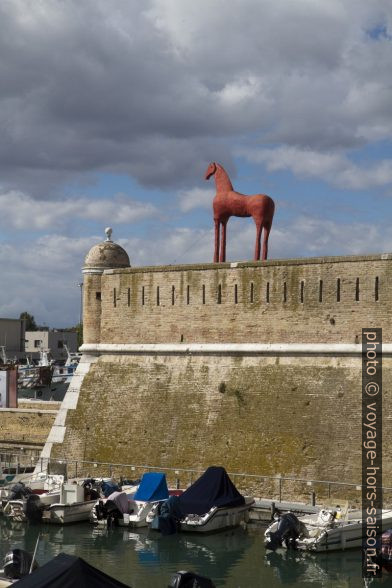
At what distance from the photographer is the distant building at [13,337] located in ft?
365

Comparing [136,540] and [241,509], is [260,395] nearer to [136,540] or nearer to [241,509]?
[241,509]

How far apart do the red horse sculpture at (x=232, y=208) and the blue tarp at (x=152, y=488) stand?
8.11 meters

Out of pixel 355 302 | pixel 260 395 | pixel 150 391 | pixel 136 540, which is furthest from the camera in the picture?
pixel 150 391

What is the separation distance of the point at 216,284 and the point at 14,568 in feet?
45.2

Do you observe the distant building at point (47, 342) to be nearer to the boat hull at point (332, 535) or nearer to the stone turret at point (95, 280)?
the stone turret at point (95, 280)

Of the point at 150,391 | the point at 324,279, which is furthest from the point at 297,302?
the point at 150,391

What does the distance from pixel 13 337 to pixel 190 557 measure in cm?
9485

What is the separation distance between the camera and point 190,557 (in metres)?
22.3

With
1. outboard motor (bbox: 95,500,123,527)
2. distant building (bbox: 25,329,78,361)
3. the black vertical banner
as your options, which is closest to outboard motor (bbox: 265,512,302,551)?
the black vertical banner

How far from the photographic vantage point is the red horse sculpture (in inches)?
1143

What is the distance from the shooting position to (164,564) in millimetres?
21609

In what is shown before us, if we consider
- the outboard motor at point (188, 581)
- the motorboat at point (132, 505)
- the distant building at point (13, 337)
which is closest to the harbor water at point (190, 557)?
the motorboat at point (132, 505)

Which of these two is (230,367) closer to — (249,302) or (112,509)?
(249,302)

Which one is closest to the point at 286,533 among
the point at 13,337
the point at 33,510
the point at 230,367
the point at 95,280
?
the point at 230,367
